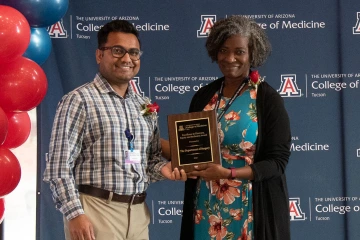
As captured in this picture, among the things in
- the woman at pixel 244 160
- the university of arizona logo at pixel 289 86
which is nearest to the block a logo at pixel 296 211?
the university of arizona logo at pixel 289 86

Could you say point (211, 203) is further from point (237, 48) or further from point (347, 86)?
point (347, 86)

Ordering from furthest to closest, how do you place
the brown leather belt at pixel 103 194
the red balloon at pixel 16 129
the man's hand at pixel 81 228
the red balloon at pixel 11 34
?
the red balloon at pixel 16 129
the red balloon at pixel 11 34
the brown leather belt at pixel 103 194
the man's hand at pixel 81 228

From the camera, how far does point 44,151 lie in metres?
4.88

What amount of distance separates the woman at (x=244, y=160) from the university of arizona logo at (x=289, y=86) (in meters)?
Result: 1.80

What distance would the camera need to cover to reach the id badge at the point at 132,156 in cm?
294

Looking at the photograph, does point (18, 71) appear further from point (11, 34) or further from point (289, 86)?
point (289, 86)

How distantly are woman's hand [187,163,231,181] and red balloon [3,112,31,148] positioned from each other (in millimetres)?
1184

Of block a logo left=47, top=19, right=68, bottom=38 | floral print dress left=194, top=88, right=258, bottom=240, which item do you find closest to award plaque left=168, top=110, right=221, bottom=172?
floral print dress left=194, top=88, right=258, bottom=240

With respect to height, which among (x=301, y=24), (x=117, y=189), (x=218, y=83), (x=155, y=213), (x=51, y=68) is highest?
(x=301, y=24)

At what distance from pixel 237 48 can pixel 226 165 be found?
0.60 metres

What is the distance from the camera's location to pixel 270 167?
296 cm

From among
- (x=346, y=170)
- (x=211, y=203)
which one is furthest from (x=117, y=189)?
(x=346, y=170)

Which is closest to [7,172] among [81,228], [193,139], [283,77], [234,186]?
[81,228]

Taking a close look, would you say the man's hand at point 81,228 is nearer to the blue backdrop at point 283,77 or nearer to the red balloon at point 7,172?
the red balloon at point 7,172
